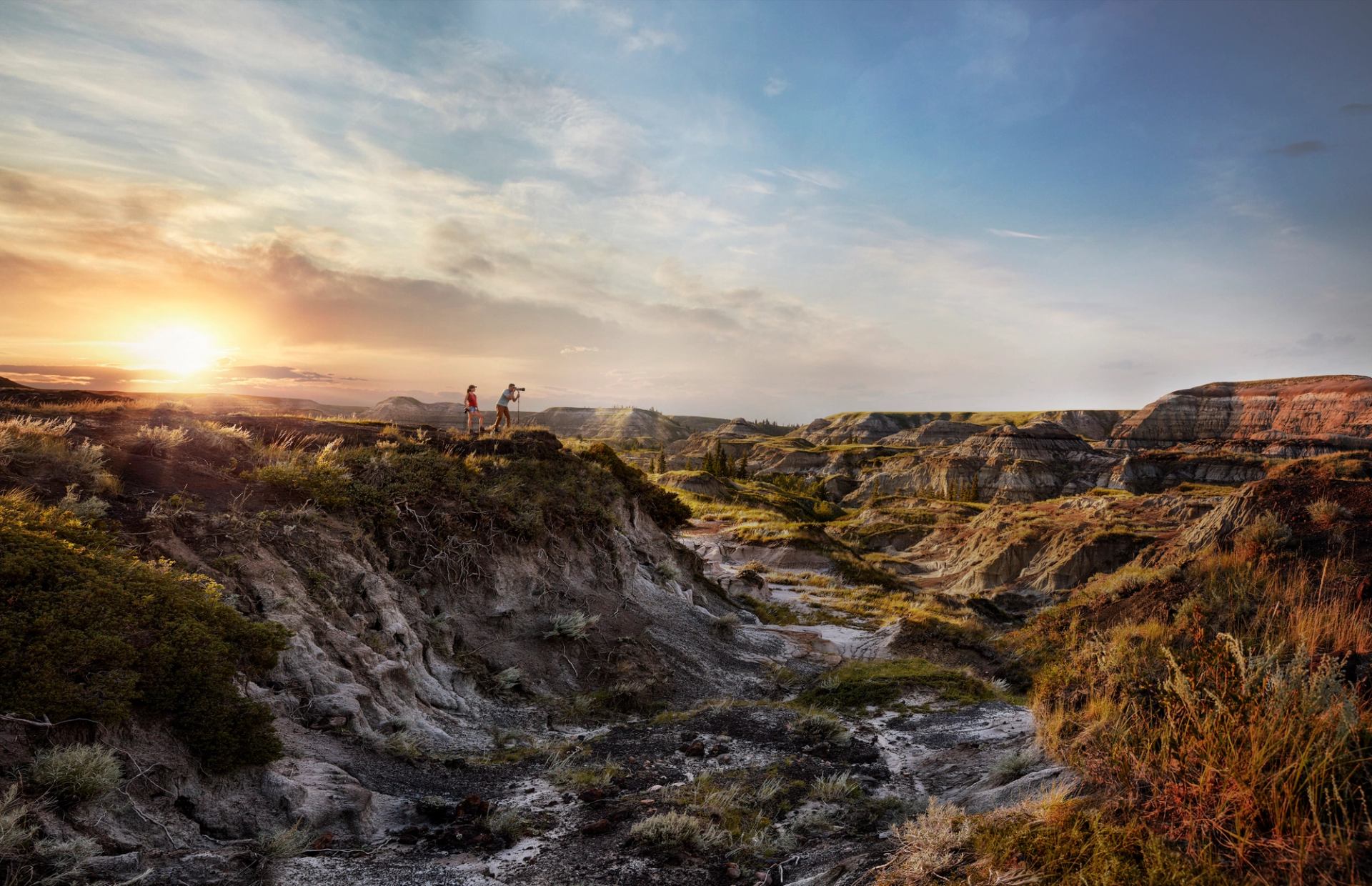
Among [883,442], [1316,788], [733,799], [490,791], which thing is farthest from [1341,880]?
[883,442]

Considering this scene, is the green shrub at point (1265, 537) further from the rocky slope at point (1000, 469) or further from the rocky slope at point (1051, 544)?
the rocky slope at point (1000, 469)

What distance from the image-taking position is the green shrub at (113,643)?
525 centimetres

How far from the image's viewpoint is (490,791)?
7.84 metres

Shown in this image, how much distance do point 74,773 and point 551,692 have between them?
8.14 metres

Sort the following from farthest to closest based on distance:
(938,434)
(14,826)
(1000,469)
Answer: (938,434) → (1000,469) → (14,826)

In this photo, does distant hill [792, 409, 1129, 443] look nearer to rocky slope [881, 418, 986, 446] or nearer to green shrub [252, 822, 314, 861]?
rocky slope [881, 418, 986, 446]

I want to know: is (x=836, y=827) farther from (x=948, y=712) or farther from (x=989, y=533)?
(x=989, y=533)

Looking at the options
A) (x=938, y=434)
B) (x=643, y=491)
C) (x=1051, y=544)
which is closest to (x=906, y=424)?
(x=938, y=434)

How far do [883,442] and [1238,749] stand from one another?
513ft

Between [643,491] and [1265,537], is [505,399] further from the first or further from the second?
[1265,537]

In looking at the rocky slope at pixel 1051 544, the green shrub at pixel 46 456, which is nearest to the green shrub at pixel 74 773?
the green shrub at pixel 46 456

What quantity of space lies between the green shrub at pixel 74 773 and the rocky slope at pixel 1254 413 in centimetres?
14789

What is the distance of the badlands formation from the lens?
14.4 ft

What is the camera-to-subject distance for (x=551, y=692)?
40.2ft
